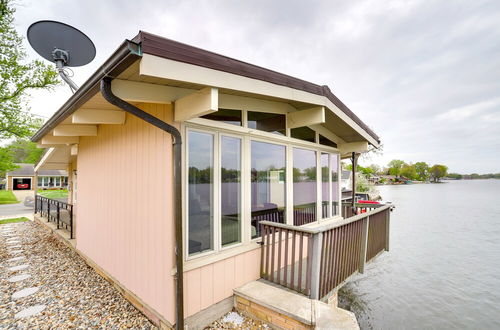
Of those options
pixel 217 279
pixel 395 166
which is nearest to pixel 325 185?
pixel 217 279

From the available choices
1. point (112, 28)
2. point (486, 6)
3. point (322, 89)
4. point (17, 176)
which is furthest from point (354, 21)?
point (17, 176)

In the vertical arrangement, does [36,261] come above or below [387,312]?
above

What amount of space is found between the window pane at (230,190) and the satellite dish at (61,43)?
13.2ft

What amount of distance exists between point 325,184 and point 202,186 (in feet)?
11.0

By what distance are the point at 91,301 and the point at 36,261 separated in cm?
285

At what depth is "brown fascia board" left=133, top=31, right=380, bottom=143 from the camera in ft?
5.28

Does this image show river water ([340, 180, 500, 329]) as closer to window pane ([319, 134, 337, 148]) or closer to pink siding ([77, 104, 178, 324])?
window pane ([319, 134, 337, 148])

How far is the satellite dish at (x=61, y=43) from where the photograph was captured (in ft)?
14.1

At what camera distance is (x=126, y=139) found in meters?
3.29

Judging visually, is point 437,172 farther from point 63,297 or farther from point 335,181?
point 63,297

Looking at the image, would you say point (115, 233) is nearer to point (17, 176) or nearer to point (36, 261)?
point (36, 261)

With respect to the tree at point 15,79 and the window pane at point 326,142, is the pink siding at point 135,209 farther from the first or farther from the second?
the tree at point 15,79

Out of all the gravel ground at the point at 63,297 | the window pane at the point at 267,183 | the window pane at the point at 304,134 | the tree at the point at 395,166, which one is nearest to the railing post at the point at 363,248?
the window pane at the point at 267,183

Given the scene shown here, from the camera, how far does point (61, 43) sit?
15.3 feet
